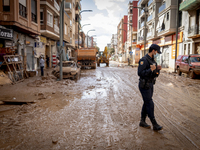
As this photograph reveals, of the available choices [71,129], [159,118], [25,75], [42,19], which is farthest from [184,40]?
[71,129]

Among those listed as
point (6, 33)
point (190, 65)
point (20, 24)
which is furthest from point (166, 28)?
point (6, 33)

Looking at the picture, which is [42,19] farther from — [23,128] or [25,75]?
[23,128]

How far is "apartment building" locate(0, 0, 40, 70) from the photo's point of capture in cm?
1312

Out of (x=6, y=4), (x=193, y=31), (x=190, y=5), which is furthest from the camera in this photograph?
(x=193, y=31)

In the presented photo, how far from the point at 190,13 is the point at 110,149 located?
78.0ft

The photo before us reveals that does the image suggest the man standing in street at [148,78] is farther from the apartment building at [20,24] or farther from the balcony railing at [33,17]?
the balcony railing at [33,17]

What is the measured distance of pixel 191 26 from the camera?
21547mm

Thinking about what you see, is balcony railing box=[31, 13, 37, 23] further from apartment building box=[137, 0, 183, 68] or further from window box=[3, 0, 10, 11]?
apartment building box=[137, 0, 183, 68]

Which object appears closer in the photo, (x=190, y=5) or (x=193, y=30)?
(x=190, y=5)

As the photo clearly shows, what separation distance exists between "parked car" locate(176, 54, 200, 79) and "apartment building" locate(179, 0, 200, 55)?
6013 millimetres

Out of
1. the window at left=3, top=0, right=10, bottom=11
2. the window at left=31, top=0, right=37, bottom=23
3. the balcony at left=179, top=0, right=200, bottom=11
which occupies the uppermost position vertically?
the balcony at left=179, top=0, right=200, bottom=11

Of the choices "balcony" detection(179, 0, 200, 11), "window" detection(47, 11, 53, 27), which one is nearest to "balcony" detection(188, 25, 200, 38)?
"balcony" detection(179, 0, 200, 11)

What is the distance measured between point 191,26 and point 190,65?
1001cm

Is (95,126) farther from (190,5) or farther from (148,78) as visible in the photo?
(190,5)
